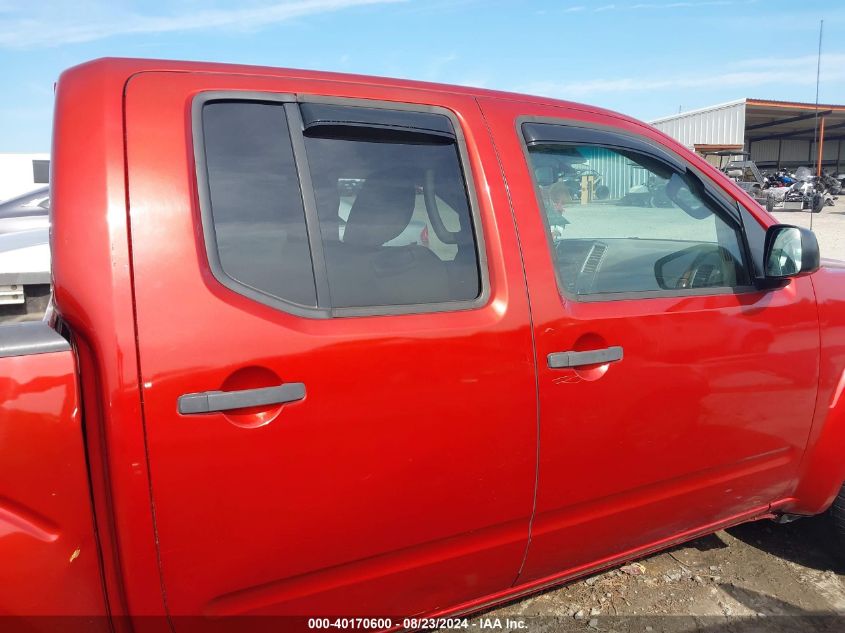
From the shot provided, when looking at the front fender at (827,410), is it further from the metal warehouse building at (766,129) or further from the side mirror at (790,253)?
the metal warehouse building at (766,129)

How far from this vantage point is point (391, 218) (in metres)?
1.80

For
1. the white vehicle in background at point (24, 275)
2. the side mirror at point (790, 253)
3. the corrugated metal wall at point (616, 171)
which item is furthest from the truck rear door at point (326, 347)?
the white vehicle in background at point (24, 275)

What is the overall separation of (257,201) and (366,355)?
455 millimetres

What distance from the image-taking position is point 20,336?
1361 mm

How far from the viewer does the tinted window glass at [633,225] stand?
2082mm

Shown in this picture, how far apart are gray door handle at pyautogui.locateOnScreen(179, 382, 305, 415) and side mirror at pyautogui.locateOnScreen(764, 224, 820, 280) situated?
168cm

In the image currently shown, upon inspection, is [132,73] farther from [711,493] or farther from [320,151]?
[711,493]

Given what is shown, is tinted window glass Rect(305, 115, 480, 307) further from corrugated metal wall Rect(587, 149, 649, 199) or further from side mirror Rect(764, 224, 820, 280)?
side mirror Rect(764, 224, 820, 280)

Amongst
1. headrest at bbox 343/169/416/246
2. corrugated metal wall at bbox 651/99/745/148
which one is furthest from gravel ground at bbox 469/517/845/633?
corrugated metal wall at bbox 651/99/745/148

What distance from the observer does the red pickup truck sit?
1.36 m

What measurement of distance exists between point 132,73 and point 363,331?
32.5 inches

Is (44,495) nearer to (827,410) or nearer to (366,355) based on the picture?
(366,355)

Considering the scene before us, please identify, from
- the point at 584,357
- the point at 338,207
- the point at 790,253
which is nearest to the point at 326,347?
the point at 338,207

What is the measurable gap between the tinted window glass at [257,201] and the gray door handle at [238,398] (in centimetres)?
22
